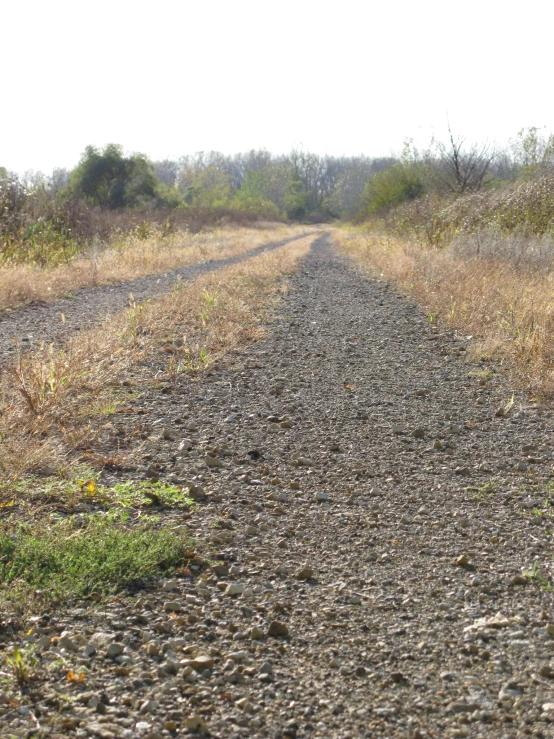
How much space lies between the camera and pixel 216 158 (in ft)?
397

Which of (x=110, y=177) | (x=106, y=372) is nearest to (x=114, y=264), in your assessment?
(x=106, y=372)

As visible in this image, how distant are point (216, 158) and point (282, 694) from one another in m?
126

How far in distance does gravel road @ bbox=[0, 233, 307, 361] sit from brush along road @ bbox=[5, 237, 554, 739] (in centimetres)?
227

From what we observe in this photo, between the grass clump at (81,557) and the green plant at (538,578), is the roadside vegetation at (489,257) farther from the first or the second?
the grass clump at (81,557)

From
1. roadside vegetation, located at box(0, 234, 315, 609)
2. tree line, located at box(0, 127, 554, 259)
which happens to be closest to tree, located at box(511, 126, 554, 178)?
tree line, located at box(0, 127, 554, 259)

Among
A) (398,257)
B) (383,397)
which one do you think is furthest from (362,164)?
(383,397)

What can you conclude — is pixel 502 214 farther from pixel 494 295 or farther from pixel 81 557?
pixel 81 557

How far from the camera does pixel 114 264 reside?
12391mm

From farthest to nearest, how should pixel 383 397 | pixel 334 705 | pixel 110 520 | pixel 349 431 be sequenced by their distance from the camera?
1. pixel 383 397
2. pixel 349 431
3. pixel 110 520
4. pixel 334 705

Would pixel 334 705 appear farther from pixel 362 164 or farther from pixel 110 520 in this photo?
pixel 362 164

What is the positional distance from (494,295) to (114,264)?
287 inches

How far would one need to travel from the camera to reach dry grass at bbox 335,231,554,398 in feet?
17.3

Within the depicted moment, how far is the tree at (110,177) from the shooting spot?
29172mm

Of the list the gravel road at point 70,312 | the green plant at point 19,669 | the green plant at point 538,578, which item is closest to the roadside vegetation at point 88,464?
the green plant at point 19,669
